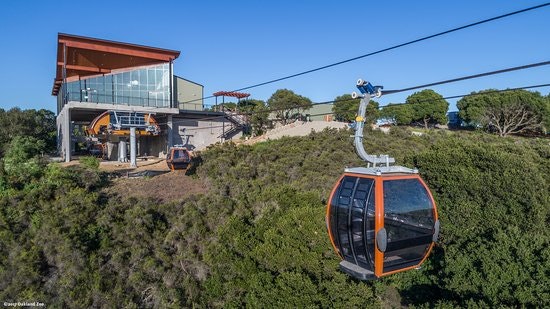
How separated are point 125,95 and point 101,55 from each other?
3.74 metres

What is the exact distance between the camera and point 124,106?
27.7 m

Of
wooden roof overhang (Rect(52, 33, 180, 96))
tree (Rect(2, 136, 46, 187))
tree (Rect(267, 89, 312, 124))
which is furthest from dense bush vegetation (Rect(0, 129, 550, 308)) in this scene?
tree (Rect(267, 89, 312, 124))

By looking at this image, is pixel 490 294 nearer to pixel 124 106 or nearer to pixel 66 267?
pixel 66 267

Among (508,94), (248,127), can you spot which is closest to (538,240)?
(248,127)

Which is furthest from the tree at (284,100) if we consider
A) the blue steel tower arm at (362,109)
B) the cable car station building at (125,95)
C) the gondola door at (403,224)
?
the gondola door at (403,224)

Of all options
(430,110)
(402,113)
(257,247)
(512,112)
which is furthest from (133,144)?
(430,110)

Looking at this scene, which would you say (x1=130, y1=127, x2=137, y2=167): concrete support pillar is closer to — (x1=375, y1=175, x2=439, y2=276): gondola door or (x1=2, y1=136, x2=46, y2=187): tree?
(x1=2, y1=136, x2=46, y2=187): tree

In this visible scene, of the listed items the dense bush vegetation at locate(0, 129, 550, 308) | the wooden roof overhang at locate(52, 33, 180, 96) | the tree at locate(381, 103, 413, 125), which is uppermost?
the wooden roof overhang at locate(52, 33, 180, 96)

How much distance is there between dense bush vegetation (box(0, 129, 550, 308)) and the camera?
9.83 metres

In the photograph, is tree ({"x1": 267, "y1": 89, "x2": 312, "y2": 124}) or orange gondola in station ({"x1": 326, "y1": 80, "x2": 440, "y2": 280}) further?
tree ({"x1": 267, "y1": 89, "x2": 312, "y2": 124})

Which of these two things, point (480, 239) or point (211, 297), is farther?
point (211, 297)

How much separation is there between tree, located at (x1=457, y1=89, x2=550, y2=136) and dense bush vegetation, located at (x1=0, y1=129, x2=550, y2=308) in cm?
3178

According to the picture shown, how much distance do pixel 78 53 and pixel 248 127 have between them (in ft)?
53.8

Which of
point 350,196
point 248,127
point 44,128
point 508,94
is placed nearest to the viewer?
point 350,196
